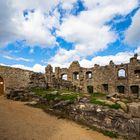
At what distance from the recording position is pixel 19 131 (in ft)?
39.1

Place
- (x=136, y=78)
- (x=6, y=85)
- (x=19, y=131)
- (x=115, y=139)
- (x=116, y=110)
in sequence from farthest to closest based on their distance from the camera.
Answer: (x=136, y=78)
(x=6, y=85)
(x=116, y=110)
(x=115, y=139)
(x=19, y=131)

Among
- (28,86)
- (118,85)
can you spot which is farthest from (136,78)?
(28,86)

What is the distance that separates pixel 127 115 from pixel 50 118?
5509mm

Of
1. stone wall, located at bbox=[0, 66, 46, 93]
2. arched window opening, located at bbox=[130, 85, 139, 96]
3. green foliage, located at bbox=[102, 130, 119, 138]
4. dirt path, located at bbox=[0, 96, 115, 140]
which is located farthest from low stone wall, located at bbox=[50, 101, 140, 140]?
arched window opening, located at bbox=[130, 85, 139, 96]

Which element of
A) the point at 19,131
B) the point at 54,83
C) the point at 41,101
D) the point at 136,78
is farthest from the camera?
the point at 136,78

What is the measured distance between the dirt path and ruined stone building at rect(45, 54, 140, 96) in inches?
655

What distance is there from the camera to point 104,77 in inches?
1622

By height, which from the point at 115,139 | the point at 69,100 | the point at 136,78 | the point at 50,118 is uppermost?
the point at 136,78

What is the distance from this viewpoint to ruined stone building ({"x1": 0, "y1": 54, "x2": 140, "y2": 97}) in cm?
2391

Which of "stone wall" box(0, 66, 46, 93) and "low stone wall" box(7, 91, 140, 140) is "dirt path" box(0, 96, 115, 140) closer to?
"low stone wall" box(7, 91, 140, 140)

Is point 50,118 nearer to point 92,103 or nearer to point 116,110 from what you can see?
point 92,103

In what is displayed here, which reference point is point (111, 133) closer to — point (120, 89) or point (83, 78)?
point (120, 89)

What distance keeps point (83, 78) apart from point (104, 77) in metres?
4.42

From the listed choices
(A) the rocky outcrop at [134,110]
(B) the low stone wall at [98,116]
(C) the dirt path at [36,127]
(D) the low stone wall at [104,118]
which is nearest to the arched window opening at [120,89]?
(A) the rocky outcrop at [134,110]
